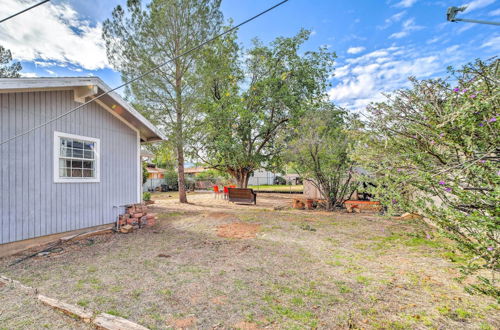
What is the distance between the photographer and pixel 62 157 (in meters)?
5.55

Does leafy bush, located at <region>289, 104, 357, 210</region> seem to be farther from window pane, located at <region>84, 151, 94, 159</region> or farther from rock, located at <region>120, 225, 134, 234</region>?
window pane, located at <region>84, 151, 94, 159</region>

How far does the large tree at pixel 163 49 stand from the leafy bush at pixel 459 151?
10823 millimetres

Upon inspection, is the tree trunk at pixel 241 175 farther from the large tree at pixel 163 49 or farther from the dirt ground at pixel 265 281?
the dirt ground at pixel 265 281

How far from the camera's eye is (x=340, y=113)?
1012cm

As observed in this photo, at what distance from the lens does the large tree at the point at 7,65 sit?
14.7 metres

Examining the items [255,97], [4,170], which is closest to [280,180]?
[255,97]

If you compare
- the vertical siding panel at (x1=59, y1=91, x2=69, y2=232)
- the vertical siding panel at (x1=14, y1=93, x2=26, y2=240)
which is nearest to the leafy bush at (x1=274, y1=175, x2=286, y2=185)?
the vertical siding panel at (x1=59, y1=91, x2=69, y2=232)

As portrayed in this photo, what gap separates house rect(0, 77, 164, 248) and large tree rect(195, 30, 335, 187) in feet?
19.4

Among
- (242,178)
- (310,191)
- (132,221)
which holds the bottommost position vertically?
(132,221)

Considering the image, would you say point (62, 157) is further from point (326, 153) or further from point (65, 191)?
point (326, 153)

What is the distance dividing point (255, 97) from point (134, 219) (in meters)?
9.20

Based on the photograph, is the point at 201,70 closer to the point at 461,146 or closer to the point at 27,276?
the point at 27,276

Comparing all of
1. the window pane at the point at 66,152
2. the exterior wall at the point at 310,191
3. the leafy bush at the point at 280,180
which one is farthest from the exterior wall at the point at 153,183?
the window pane at the point at 66,152

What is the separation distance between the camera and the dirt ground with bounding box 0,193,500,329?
2584 mm
